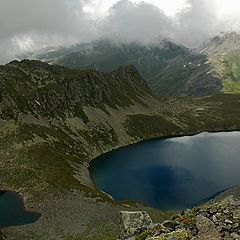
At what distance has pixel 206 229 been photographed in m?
22.0

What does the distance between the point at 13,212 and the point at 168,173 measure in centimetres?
6297

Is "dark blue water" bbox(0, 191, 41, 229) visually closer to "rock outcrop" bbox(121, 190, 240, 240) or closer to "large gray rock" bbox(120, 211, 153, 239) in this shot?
"large gray rock" bbox(120, 211, 153, 239)

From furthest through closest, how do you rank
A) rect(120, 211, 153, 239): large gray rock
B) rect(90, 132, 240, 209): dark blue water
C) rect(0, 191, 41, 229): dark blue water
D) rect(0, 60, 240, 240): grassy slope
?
1. rect(90, 132, 240, 209): dark blue water
2. rect(0, 191, 41, 229): dark blue water
3. rect(0, 60, 240, 240): grassy slope
4. rect(120, 211, 153, 239): large gray rock

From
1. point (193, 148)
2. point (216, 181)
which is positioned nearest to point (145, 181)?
point (216, 181)

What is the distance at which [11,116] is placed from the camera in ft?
566

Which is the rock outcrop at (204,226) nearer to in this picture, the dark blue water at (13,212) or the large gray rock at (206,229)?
the large gray rock at (206,229)

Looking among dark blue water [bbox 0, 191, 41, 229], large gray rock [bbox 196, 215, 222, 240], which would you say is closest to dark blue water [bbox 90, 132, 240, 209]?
dark blue water [bbox 0, 191, 41, 229]

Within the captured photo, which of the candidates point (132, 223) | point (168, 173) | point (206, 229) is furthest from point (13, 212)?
point (206, 229)

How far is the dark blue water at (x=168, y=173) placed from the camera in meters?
117

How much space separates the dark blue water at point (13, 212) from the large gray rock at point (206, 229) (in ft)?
232

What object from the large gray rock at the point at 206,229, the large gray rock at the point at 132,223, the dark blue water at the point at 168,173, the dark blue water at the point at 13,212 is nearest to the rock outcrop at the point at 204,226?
the large gray rock at the point at 206,229

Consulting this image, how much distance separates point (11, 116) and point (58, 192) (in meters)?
76.0

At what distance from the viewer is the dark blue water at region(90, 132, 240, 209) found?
117 m

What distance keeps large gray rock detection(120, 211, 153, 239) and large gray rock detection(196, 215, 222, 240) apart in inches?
229
